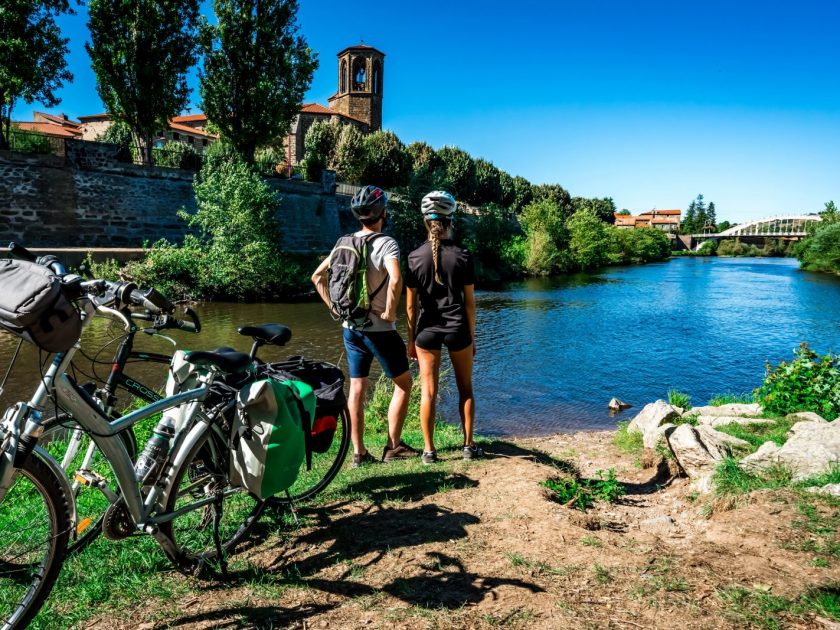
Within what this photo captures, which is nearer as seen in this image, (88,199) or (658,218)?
(88,199)

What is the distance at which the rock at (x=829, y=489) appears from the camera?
135 inches

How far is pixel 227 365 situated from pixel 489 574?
1.72m

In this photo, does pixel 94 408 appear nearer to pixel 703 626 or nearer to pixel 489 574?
pixel 489 574

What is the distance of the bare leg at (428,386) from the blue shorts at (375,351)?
0.53 ft

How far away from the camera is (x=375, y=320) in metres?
4.32

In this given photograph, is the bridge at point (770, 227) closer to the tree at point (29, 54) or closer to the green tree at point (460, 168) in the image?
the green tree at point (460, 168)

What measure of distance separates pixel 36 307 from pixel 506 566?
8.03ft

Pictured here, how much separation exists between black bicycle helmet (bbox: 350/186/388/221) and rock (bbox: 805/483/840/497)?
3.59 m

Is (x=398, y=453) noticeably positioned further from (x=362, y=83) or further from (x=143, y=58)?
(x=362, y=83)

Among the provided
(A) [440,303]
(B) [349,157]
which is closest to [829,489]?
(A) [440,303]

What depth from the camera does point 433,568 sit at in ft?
9.29

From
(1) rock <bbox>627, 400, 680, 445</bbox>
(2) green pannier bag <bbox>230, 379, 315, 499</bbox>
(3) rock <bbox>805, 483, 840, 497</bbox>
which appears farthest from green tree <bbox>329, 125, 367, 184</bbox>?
(2) green pannier bag <bbox>230, 379, 315, 499</bbox>

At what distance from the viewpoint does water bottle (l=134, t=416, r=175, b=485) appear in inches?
104

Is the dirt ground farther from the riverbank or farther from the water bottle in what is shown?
the water bottle
